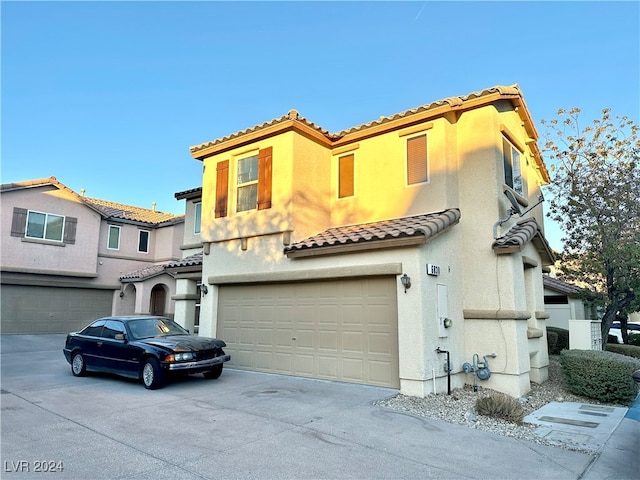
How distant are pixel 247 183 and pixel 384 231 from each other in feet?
15.2

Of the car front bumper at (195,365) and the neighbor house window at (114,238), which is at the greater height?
the neighbor house window at (114,238)

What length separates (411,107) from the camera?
1058 cm

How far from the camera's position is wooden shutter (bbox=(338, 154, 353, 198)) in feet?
38.4

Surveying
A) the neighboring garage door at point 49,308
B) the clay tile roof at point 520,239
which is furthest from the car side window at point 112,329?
the neighboring garage door at point 49,308

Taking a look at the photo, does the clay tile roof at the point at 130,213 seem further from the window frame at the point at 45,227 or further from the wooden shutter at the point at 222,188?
the wooden shutter at the point at 222,188

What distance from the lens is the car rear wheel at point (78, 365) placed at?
1055 cm

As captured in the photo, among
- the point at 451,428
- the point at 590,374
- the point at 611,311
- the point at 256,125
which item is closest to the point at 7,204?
the point at 256,125

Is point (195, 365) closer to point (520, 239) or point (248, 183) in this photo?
point (248, 183)

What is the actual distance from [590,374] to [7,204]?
22514 mm

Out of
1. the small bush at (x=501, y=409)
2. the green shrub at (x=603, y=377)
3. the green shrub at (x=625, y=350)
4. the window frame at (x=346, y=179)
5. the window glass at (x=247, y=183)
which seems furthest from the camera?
the green shrub at (x=625, y=350)

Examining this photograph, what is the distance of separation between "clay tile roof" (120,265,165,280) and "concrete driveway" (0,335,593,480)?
12848 millimetres

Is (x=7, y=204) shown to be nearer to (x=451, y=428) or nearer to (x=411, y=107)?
(x=411, y=107)

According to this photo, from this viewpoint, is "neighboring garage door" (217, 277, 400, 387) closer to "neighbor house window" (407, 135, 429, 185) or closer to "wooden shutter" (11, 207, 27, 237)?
"neighbor house window" (407, 135, 429, 185)

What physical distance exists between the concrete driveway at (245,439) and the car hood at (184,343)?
0.84 m
